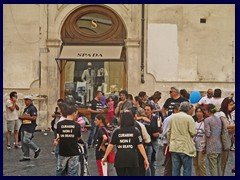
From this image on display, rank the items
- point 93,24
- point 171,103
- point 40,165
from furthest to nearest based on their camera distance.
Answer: point 93,24 → point 171,103 → point 40,165

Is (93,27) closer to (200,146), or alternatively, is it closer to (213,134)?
(200,146)

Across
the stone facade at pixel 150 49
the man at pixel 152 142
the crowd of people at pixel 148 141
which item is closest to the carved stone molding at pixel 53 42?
the stone facade at pixel 150 49

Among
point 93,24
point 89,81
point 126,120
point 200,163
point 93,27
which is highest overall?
point 93,24

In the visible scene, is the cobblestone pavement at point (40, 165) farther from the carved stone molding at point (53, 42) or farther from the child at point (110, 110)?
the carved stone molding at point (53, 42)

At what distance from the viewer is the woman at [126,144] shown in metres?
7.21

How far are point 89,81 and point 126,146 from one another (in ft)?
33.5

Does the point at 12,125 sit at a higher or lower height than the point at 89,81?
lower

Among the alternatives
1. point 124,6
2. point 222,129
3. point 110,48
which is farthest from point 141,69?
point 222,129

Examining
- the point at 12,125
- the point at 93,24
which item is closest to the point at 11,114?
the point at 12,125

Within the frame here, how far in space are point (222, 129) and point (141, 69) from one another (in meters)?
8.89

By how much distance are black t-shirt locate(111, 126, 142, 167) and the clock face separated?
1034 centimetres

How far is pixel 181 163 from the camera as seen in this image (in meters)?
7.88

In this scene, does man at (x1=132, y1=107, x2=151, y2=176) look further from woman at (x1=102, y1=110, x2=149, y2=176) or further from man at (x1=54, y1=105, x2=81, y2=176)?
man at (x1=54, y1=105, x2=81, y2=176)

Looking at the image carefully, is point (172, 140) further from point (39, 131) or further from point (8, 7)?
point (8, 7)
